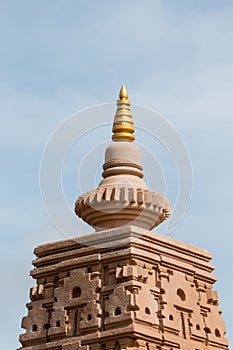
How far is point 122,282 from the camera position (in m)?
13.8

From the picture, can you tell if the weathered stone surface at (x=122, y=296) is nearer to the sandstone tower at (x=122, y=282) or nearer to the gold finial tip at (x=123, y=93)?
the sandstone tower at (x=122, y=282)

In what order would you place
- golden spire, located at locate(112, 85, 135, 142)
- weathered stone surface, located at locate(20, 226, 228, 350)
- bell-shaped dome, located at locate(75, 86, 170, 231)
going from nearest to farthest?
weathered stone surface, located at locate(20, 226, 228, 350) < bell-shaped dome, located at locate(75, 86, 170, 231) < golden spire, located at locate(112, 85, 135, 142)

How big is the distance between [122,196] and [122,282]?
5.11 feet

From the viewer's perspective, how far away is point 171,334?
1386cm

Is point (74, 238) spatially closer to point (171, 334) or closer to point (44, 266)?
point (44, 266)

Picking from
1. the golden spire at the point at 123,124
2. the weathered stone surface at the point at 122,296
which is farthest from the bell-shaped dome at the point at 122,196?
the weathered stone surface at the point at 122,296

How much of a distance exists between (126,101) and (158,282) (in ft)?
11.2

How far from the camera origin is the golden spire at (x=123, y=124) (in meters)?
15.7

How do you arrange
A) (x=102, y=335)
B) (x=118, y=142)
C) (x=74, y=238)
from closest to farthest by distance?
(x=102, y=335)
(x=74, y=238)
(x=118, y=142)

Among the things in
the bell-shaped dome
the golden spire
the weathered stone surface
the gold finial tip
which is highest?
the gold finial tip

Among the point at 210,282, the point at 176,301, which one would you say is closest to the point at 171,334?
the point at 176,301

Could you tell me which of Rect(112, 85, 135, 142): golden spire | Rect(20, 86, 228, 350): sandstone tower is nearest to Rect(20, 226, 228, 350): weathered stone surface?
Rect(20, 86, 228, 350): sandstone tower

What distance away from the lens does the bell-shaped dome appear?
14758 mm

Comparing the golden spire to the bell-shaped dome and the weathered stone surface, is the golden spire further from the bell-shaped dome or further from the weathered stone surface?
the weathered stone surface
